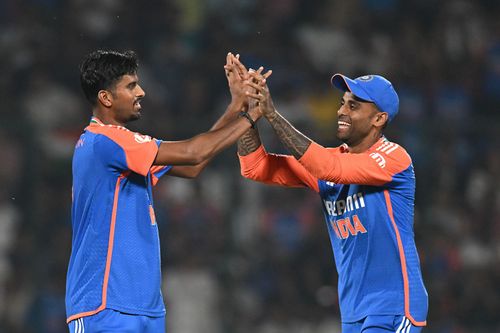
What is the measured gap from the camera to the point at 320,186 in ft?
18.1

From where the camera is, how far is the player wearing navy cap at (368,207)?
505 centimetres

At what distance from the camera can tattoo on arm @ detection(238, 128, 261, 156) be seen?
559cm

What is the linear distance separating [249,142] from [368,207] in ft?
2.81

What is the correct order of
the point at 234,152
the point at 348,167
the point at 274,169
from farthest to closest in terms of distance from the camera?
the point at 234,152, the point at 274,169, the point at 348,167

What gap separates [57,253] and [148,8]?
10.8 feet

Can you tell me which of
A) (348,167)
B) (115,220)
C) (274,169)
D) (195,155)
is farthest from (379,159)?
(115,220)

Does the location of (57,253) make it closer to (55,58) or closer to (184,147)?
(55,58)

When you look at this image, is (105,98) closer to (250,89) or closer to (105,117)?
(105,117)

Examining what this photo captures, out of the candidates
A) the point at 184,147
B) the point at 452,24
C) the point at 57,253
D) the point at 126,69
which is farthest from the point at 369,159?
the point at 452,24

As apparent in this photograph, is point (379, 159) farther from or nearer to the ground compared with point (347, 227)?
farther from the ground

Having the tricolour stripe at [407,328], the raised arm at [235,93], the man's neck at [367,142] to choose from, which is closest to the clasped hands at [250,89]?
the raised arm at [235,93]

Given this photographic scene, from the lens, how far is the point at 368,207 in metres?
5.15

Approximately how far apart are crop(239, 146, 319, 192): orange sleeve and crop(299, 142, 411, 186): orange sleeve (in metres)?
0.51

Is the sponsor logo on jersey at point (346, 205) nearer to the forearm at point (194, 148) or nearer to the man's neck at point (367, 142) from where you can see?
the man's neck at point (367, 142)
